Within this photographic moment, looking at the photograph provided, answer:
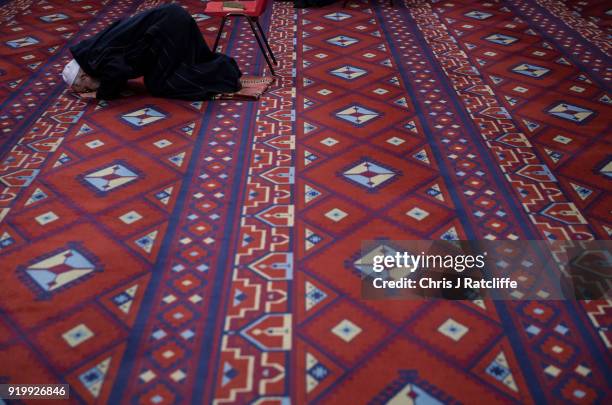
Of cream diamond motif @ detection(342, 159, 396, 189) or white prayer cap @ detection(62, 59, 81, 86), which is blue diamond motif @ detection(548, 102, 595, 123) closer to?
cream diamond motif @ detection(342, 159, 396, 189)

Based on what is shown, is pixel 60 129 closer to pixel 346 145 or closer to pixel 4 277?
pixel 4 277

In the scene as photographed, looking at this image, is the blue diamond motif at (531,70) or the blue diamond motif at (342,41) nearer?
the blue diamond motif at (531,70)

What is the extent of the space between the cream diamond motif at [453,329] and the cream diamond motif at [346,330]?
29 cm

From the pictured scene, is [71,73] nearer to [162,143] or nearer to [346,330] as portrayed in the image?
[162,143]

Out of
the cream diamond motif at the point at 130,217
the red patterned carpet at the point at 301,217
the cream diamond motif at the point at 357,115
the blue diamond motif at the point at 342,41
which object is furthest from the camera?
the blue diamond motif at the point at 342,41

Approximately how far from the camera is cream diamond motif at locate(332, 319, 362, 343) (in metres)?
2.00

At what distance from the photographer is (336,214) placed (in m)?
2.62

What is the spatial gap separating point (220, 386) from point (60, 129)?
2134 millimetres

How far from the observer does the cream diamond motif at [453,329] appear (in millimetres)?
2002

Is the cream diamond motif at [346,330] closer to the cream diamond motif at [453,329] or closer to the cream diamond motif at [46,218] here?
the cream diamond motif at [453,329]

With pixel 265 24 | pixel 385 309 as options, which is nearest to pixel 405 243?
pixel 385 309

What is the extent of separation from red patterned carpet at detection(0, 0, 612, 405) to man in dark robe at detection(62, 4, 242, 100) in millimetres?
123

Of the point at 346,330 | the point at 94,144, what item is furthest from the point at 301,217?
the point at 94,144

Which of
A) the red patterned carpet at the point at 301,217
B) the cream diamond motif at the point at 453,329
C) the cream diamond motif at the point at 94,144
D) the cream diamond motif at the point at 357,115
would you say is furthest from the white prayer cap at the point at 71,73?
the cream diamond motif at the point at 453,329
